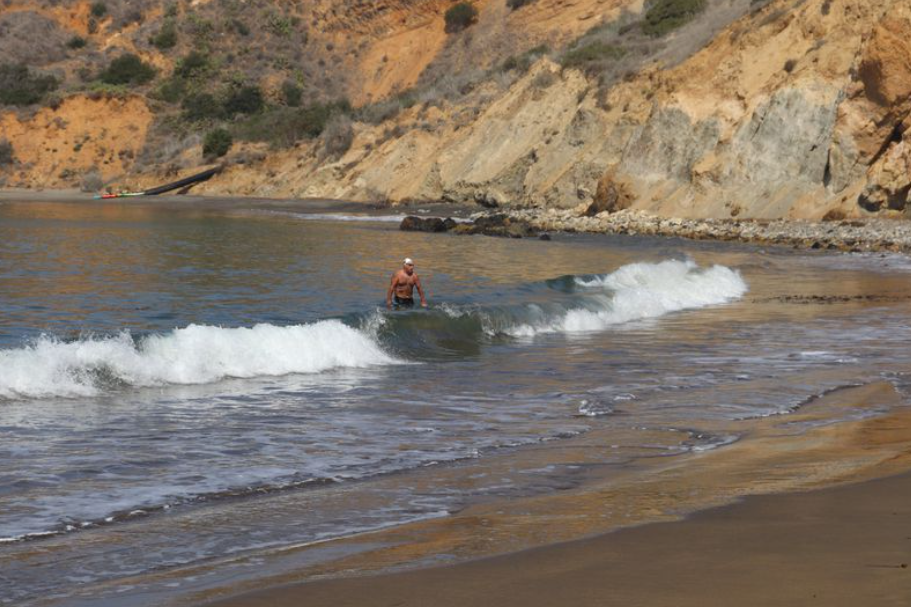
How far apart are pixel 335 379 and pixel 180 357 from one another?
156cm

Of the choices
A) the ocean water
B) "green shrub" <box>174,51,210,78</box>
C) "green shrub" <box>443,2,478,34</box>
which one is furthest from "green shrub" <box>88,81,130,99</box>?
the ocean water

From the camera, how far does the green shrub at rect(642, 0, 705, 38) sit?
51844 mm

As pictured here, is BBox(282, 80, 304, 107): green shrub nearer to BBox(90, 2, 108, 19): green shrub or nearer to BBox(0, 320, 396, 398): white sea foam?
BBox(90, 2, 108, 19): green shrub

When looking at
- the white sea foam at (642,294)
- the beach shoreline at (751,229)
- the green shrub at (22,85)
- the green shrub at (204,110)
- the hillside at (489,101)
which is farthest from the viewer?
the green shrub at (22,85)

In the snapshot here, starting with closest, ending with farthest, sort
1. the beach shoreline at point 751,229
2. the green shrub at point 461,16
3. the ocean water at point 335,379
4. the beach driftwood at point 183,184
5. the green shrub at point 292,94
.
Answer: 1. the ocean water at point 335,379
2. the beach shoreline at point 751,229
3. the beach driftwood at point 183,184
4. the green shrub at point 461,16
5. the green shrub at point 292,94

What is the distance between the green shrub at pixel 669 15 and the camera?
5184 cm

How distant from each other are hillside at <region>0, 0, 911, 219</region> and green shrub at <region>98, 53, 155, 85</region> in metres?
0.18

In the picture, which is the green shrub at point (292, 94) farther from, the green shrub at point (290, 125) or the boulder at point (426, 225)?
the boulder at point (426, 225)

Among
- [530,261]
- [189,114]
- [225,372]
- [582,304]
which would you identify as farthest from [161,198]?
[225,372]

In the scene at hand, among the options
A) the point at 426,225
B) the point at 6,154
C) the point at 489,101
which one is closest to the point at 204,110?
the point at 6,154

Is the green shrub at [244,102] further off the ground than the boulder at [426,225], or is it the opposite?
the green shrub at [244,102]

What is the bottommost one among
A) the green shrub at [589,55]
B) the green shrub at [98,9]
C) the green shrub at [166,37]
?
the green shrub at [589,55]

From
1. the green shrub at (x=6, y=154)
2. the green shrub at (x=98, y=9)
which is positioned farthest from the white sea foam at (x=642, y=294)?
the green shrub at (x=98, y=9)

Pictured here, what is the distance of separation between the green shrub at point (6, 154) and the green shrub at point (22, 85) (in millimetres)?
4680
